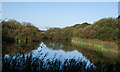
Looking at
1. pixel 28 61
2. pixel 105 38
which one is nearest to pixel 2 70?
pixel 28 61

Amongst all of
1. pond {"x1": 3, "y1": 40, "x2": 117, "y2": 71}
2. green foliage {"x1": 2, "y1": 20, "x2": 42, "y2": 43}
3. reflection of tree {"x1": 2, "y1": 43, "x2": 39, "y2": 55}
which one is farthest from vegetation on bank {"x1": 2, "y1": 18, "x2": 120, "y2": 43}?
reflection of tree {"x1": 2, "y1": 43, "x2": 39, "y2": 55}

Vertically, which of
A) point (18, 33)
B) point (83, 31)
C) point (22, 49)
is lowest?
point (83, 31)

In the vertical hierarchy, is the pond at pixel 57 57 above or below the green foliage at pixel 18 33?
above

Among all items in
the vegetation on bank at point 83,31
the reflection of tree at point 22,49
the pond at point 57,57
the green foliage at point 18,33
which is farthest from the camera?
the green foliage at point 18,33

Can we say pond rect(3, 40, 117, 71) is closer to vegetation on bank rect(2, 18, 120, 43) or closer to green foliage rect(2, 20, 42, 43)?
vegetation on bank rect(2, 18, 120, 43)

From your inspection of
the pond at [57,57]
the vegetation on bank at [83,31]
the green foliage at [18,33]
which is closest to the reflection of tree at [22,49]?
the pond at [57,57]

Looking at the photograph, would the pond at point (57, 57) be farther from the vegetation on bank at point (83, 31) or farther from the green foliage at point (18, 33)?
the green foliage at point (18, 33)

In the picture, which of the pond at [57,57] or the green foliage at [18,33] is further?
the green foliage at [18,33]

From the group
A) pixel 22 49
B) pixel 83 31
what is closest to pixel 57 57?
pixel 22 49

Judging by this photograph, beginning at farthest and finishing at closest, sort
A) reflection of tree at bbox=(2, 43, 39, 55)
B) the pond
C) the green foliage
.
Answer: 1. the green foliage
2. reflection of tree at bbox=(2, 43, 39, 55)
3. the pond

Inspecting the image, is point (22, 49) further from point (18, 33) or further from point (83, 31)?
point (83, 31)

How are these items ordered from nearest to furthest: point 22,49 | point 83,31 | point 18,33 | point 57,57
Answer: point 57,57 < point 22,49 < point 18,33 < point 83,31

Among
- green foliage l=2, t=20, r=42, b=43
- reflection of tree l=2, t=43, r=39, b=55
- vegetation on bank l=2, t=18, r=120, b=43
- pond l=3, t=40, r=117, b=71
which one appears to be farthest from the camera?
green foliage l=2, t=20, r=42, b=43

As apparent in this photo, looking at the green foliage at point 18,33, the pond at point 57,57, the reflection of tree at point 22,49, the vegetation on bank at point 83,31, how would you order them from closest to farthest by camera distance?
the pond at point 57,57 < the reflection of tree at point 22,49 < the vegetation on bank at point 83,31 < the green foliage at point 18,33
